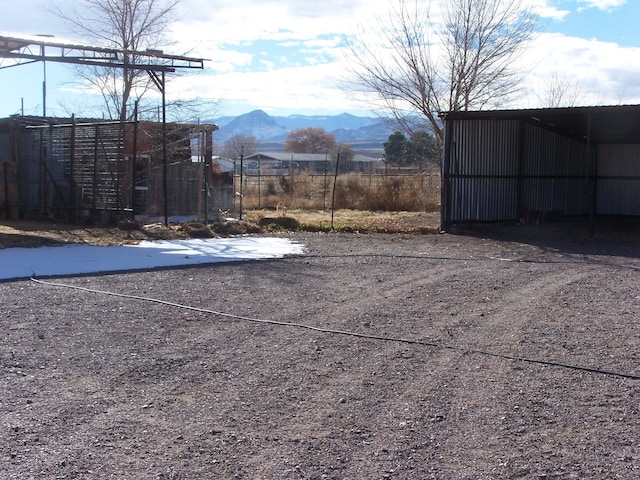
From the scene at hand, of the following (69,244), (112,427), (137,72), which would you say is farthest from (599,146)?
(112,427)

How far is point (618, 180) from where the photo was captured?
25500 millimetres

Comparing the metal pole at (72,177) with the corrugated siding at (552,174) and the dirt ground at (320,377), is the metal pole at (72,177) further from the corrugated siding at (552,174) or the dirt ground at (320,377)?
the corrugated siding at (552,174)

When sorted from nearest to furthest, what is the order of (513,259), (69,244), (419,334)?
(419,334)
(513,259)
(69,244)

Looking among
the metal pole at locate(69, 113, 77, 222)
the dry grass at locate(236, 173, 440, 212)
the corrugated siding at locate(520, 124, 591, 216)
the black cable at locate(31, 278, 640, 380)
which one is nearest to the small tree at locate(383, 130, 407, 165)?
the dry grass at locate(236, 173, 440, 212)

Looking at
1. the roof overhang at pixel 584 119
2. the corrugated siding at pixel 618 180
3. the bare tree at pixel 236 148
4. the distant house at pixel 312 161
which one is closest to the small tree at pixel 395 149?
the distant house at pixel 312 161

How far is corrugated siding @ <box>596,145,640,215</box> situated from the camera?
82.8ft

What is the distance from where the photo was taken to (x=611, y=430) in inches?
202

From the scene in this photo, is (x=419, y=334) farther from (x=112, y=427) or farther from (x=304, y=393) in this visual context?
(x=112, y=427)

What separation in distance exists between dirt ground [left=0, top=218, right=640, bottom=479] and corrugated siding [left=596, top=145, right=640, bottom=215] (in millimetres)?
15017

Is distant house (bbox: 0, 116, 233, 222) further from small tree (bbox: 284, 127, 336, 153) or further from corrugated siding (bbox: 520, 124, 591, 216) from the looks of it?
small tree (bbox: 284, 127, 336, 153)

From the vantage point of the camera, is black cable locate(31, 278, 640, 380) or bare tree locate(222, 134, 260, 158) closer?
black cable locate(31, 278, 640, 380)

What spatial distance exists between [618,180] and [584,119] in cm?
547

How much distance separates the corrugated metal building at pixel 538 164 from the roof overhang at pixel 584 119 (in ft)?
0.08

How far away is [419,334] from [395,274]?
427cm
